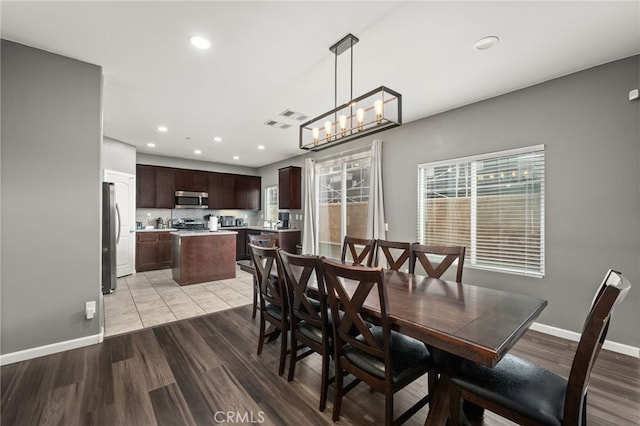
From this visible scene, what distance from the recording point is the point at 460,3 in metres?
1.83

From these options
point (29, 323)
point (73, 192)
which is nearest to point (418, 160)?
point (73, 192)

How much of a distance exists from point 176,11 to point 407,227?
3.72 meters

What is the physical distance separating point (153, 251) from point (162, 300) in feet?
8.25

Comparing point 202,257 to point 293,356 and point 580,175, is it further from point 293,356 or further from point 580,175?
point 580,175

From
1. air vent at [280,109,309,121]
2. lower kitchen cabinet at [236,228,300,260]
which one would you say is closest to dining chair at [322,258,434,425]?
air vent at [280,109,309,121]

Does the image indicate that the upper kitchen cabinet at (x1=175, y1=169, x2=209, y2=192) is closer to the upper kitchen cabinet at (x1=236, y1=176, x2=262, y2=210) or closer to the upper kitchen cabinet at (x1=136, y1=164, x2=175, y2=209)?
the upper kitchen cabinet at (x1=136, y1=164, x2=175, y2=209)

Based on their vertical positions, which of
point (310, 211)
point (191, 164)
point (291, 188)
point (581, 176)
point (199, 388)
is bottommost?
point (199, 388)

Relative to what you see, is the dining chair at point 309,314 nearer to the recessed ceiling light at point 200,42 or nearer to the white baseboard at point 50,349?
the recessed ceiling light at point 200,42

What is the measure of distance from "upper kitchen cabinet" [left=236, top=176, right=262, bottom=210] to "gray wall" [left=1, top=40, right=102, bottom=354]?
16.7ft

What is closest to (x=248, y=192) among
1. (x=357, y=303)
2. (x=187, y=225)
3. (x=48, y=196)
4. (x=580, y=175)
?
(x=187, y=225)

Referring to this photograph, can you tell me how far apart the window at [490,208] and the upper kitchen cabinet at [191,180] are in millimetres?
5679

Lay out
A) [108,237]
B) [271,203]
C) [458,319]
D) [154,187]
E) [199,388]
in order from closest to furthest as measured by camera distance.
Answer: [458,319], [199,388], [108,237], [154,187], [271,203]

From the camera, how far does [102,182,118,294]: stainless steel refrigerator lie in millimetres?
4164

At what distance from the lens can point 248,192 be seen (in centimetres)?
797
